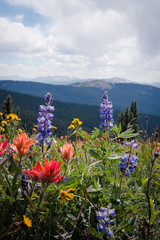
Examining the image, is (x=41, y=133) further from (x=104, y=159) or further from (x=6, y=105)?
(x=6, y=105)

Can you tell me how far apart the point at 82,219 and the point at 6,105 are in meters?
38.2

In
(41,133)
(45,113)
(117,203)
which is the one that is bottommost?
(117,203)

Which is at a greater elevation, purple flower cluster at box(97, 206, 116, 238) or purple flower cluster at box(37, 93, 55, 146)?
purple flower cluster at box(37, 93, 55, 146)

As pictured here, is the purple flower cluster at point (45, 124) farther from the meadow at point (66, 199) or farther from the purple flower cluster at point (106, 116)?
the purple flower cluster at point (106, 116)

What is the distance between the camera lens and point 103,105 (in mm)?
2246

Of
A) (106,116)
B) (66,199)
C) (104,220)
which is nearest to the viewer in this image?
(104,220)

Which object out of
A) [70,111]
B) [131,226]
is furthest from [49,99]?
[70,111]

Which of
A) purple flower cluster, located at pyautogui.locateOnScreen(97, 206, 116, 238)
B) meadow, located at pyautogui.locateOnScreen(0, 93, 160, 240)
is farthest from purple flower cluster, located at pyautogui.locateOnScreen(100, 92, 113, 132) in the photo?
purple flower cluster, located at pyautogui.locateOnScreen(97, 206, 116, 238)

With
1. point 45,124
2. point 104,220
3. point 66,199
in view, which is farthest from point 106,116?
point 104,220

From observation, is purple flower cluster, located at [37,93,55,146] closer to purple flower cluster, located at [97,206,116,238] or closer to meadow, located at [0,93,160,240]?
meadow, located at [0,93,160,240]

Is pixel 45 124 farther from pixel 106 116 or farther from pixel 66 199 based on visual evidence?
pixel 66 199

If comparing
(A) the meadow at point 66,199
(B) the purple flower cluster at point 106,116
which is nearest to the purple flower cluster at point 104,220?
(A) the meadow at point 66,199

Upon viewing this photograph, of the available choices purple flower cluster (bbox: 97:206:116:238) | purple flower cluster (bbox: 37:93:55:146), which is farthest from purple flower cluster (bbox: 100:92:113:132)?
purple flower cluster (bbox: 97:206:116:238)

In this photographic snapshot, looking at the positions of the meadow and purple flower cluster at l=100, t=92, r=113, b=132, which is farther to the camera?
purple flower cluster at l=100, t=92, r=113, b=132
